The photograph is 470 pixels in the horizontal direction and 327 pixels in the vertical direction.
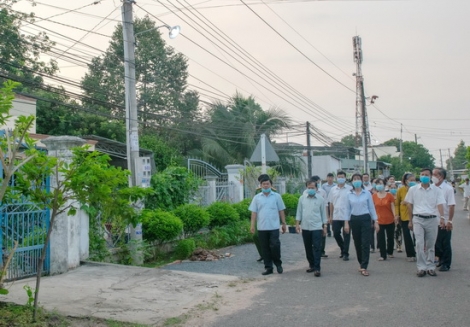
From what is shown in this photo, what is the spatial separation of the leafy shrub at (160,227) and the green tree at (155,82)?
20845 mm

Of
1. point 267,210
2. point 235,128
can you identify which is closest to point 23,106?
point 235,128

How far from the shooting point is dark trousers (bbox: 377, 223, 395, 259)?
10.7m

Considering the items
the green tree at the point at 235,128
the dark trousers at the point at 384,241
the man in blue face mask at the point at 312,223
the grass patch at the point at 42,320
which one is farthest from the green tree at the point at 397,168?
the grass patch at the point at 42,320

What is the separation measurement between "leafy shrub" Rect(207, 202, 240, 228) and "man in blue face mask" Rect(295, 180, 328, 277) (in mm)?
4433

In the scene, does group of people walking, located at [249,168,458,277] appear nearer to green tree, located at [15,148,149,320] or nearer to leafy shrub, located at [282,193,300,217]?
green tree, located at [15,148,149,320]

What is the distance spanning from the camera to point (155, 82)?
32469 millimetres

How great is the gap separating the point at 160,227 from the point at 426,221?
5328 millimetres

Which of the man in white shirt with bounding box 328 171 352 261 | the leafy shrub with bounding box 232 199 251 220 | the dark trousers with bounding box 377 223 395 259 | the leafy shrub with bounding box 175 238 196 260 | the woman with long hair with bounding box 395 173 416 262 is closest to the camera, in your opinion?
the woman with long hair with bounding box 395 173 416 262

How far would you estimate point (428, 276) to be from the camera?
8.66 meters

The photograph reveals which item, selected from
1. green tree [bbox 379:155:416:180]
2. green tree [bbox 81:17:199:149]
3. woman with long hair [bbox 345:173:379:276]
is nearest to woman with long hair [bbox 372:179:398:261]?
woman with long hair [bbox 345:173:379:276]

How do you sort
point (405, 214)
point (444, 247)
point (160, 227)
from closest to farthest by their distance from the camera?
point (444, 247) < point (405, 214) < point (160, 227)

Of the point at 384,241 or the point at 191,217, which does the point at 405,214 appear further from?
the point at 191,217

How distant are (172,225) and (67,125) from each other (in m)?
18.3

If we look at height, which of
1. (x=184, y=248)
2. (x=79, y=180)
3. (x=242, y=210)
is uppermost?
(x=79, y=180)
